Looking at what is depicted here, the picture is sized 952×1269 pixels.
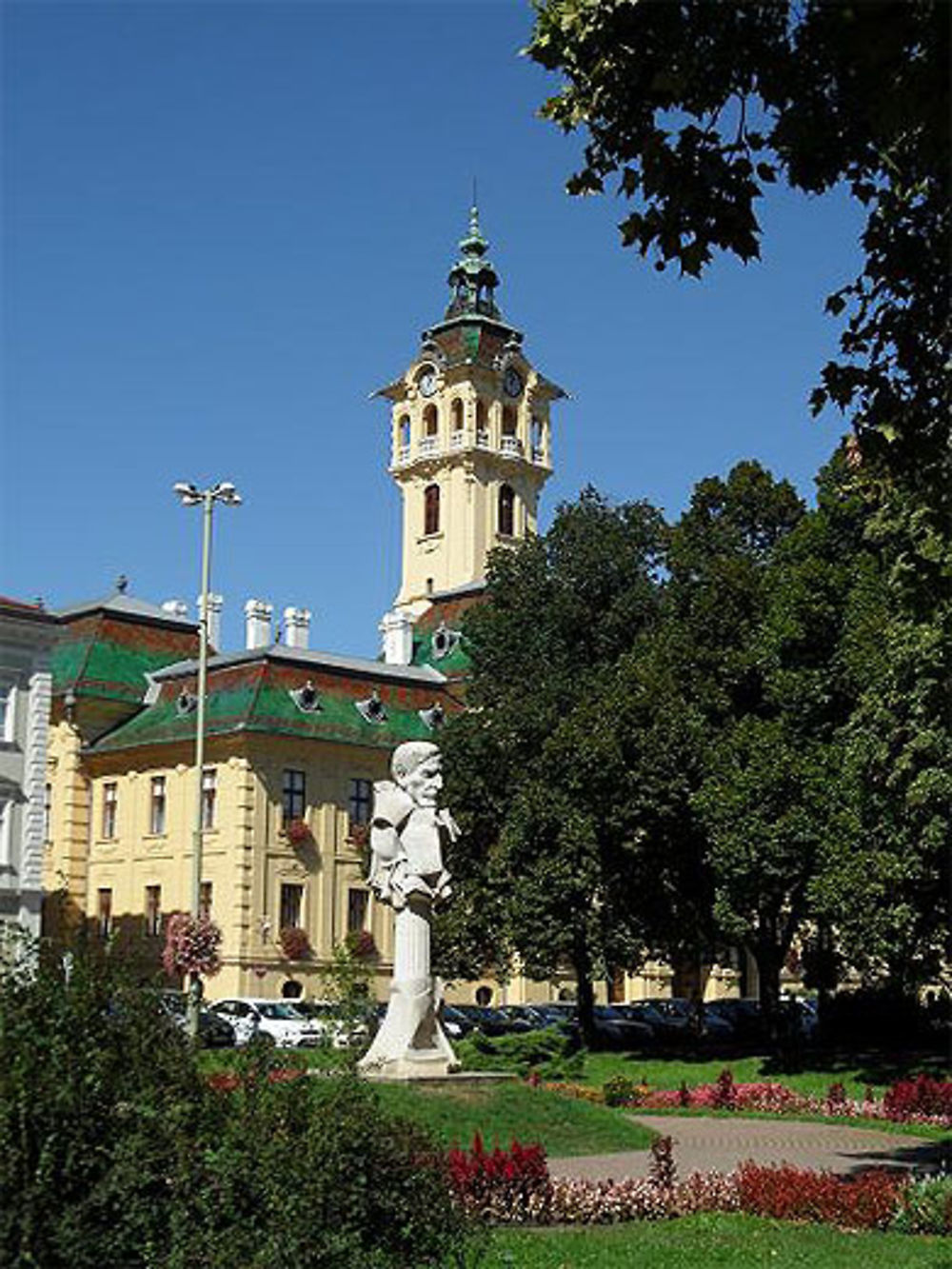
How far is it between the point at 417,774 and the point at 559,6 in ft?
49.5

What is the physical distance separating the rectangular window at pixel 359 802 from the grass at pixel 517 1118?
35763 mm

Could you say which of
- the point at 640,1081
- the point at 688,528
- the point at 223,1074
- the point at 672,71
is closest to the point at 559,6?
the point at 672,71

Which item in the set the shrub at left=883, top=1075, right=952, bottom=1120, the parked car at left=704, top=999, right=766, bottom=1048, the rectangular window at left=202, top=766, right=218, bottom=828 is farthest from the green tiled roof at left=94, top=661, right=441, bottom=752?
the shrub at left=883, top=1075, right=952, bottom=1120

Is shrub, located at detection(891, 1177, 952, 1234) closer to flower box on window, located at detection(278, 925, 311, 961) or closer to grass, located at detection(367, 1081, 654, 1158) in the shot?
grass, located at detection(367, 1081, 654, 1158)

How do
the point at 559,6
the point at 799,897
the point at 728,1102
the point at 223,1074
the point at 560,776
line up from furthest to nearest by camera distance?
the point at 560,776, the point at 799,897, the point at 728,1102, the point at 223,1074, the point at 559,6

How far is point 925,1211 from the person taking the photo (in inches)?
583

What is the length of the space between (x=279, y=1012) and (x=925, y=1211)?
32.0m

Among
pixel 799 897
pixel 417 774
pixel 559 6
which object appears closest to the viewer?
pixel 559 6

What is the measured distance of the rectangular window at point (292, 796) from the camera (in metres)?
57.2

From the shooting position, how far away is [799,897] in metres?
36.8

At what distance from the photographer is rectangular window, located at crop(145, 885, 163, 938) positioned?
5794 cm

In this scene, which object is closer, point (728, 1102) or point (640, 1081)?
point (728, 1102)

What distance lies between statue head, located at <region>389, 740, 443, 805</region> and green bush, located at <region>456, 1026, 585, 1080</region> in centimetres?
809

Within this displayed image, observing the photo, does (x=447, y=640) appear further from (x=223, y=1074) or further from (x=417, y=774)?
(x=223, y=1074)
